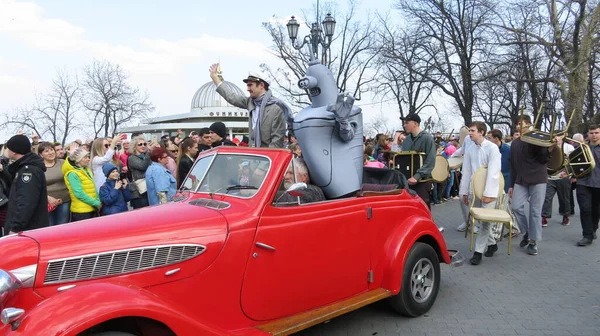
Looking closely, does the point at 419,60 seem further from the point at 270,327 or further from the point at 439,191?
the point at 270,327

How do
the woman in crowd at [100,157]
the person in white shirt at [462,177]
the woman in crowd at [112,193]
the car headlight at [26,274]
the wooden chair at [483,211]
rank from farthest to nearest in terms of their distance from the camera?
the person in white shirt at [462,177] < the woman in crowd at [100,157] < the wooden chair at [483,211] < the woman in crowd at [112,193] < the car headlight at [26,274]

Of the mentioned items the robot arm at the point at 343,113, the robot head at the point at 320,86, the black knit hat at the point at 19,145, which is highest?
the robot head at the point at 320,86

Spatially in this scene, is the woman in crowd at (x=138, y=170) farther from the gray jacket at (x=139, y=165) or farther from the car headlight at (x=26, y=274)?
the car headlight at (x=26, y=274)

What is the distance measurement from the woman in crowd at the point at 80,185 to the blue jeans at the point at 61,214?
184 millimetres

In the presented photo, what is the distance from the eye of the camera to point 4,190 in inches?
239

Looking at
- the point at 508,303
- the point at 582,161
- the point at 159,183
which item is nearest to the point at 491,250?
the point at 508,303

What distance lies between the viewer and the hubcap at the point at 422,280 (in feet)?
15.2

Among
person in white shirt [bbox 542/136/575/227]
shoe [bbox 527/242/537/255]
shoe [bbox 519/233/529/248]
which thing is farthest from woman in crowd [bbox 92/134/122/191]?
person in white shirt [bbox 542/136/575/227]

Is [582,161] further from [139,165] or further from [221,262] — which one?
[139,165]

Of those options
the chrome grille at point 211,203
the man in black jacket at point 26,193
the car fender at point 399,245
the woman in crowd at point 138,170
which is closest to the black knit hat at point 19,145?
the man in black jacket at point 26,193

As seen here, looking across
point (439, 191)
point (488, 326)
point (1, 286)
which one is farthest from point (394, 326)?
point (439, 191)

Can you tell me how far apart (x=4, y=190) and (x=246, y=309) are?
4.74 meters

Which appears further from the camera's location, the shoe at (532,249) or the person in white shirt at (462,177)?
the person in white shirt at (462,177)

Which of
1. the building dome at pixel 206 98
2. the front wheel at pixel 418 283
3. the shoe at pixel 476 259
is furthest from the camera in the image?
the building dome at pixel 206 98
